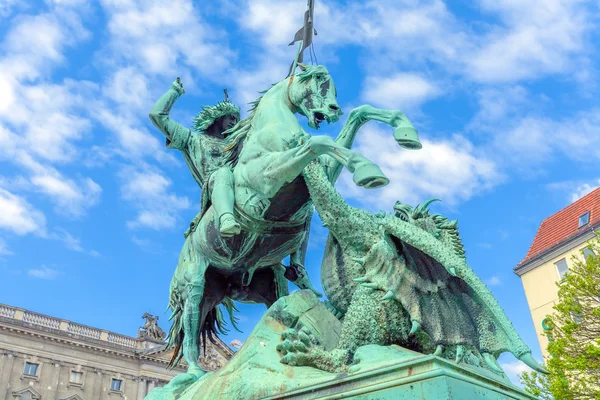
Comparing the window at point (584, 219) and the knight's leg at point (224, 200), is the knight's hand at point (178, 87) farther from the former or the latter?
the window at point (584, 219)

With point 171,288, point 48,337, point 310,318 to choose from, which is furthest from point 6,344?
point 310,318

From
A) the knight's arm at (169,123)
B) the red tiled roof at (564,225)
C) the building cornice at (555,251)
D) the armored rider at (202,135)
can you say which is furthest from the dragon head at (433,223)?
the red tiled roof at (564,225)

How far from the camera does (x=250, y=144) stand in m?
4.82

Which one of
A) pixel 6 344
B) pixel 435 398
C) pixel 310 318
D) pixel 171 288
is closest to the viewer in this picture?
pixel 435 398

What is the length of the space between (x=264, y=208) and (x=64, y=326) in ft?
114

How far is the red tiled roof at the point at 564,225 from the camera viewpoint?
27.9 m

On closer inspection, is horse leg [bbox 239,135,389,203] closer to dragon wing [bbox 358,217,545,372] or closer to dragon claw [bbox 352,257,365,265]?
dragon wing [bbox 358,217,545,372]

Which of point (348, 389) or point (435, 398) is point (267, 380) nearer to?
point (348, 389)

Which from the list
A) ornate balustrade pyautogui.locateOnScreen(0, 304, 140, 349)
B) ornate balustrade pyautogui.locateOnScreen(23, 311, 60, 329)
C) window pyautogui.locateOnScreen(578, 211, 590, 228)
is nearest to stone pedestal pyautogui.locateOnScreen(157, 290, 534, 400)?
window pyautogui.locateOnScreen(578, 211, 590, 228)

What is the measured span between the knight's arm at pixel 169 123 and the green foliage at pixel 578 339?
1201 centimetres

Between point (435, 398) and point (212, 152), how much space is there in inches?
152

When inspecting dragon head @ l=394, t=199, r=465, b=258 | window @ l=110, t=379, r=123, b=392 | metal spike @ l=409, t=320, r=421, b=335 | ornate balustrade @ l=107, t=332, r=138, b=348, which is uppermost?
ornate balustrade @ l=107, t=332, r=138, b=348

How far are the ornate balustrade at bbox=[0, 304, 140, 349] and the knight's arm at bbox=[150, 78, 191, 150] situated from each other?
3190 cm

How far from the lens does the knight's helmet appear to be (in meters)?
6.13
